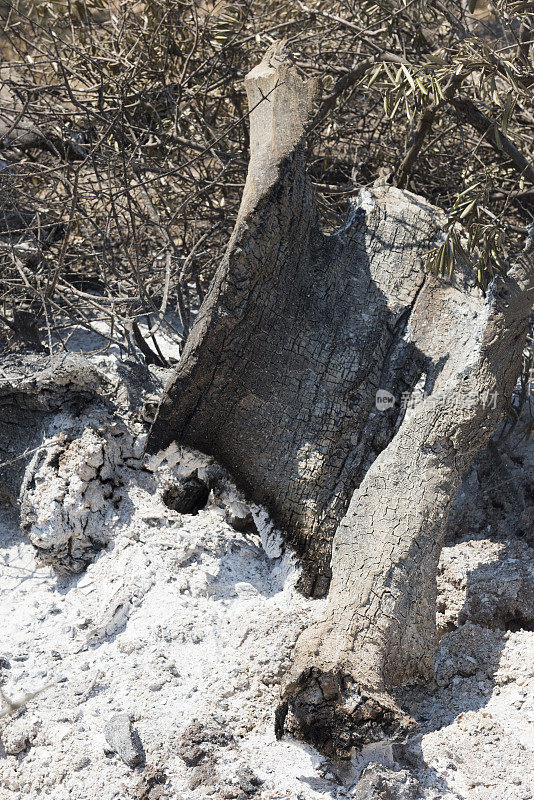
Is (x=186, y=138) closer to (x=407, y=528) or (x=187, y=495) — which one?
(x=187, y=495)

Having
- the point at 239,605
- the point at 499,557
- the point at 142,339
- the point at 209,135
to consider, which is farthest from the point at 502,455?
the point at 209,135

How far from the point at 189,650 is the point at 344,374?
95cm

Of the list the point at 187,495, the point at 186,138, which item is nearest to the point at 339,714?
the point at 187,495

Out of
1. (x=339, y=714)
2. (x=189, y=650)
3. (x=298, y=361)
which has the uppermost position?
(x=298, y=361)

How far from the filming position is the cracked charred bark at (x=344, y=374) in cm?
206

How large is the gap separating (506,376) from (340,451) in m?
0.58

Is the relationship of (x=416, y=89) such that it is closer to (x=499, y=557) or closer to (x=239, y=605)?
(x=499, y=557)

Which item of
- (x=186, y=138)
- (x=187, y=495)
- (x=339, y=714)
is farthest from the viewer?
(x=186, y=138)

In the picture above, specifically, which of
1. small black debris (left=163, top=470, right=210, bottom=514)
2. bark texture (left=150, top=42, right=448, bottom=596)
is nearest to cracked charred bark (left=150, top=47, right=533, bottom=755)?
bark texture (left=150, top=42, right=448, bottom=596)

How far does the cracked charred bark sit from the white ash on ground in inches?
6.3

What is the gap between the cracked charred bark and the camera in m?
2.06

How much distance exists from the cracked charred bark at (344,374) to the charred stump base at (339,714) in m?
0.21

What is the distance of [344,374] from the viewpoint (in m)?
2.33

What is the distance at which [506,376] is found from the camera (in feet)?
7.69
